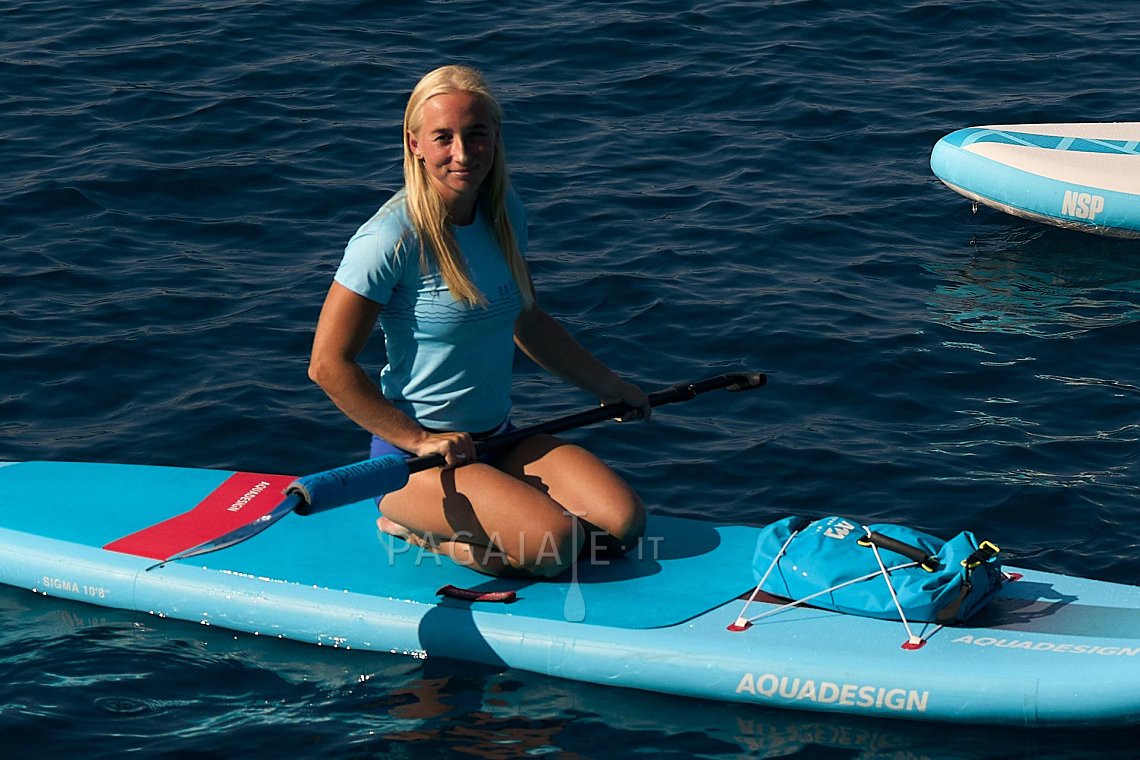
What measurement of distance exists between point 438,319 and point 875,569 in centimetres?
150

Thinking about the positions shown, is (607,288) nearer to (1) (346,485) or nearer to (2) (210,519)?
(2) (210,519)

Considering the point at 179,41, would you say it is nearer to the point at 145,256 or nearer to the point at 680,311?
the point at 145,256

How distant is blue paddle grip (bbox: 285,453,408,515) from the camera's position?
15.1 ft

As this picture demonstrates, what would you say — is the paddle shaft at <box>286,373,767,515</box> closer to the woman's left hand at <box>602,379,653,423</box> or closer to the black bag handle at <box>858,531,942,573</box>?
the woman's left hand at <box>602,379,653,423</box>

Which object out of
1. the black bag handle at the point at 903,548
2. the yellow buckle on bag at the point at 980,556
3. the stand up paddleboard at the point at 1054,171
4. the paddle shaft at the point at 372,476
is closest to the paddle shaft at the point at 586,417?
the paddle shaft at the point at 372,476

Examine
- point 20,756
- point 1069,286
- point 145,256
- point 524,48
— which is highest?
point 524,48

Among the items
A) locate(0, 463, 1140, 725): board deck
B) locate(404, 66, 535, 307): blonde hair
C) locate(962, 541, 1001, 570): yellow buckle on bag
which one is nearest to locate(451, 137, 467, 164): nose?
locate(404, 66, 535, 307): blonde hair

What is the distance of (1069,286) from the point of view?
8.45 meters

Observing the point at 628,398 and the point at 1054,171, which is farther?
the point at 1054,171

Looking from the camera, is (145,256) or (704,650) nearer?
(704,650)

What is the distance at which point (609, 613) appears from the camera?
16.6 ft

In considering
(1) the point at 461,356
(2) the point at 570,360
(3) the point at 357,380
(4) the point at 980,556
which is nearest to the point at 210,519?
(3) the point at 357,380

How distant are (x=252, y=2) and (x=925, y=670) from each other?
876cm

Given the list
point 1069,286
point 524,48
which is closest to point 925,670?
point 1069,286
